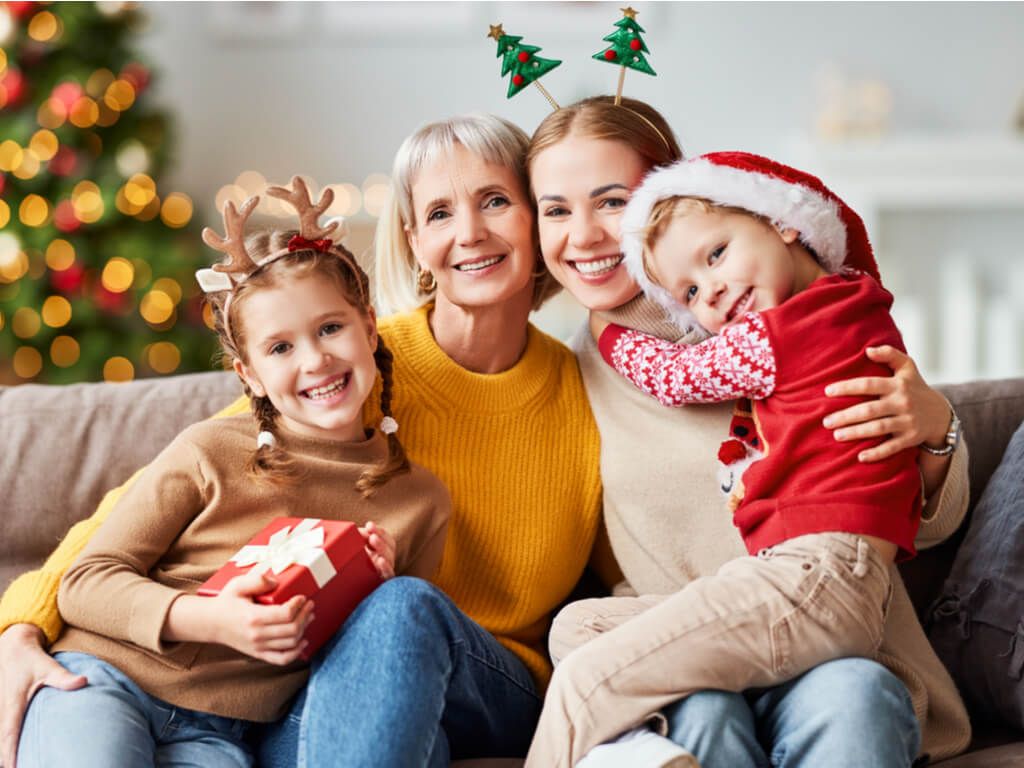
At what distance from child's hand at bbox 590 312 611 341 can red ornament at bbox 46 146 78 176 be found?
2.87 meters

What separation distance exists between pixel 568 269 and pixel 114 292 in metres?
2.86

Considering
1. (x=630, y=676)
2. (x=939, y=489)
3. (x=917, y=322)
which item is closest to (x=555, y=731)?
(x=630, y=676)

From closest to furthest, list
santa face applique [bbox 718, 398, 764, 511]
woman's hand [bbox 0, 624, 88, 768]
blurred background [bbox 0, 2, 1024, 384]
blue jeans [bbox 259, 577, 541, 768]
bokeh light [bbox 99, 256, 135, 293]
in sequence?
blue jeans [bbox 259, 577, 541, 768] → woman's hand [bbox 0, 624, 88, 768] → santa face applique [bbox 718, 398, 764, 511] → bokeh light [bbox 99, 256, 135, 293] → blurred background [bbox 0, 2, 1024, 384]

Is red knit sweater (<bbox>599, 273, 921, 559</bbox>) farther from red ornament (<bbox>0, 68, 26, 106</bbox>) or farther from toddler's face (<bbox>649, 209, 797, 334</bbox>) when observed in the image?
red ornament (<bbox>0, 68, 26, 106</bbox>)

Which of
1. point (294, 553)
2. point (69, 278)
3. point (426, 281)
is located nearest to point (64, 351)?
point (69, 278)

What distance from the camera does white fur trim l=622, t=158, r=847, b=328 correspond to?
1620 millimetres

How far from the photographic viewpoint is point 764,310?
157 cm

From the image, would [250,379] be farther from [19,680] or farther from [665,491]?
[665,491]

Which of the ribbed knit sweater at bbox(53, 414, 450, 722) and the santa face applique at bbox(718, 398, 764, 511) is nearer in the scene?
the ribbed knit sweater at bbox(53, 414, 450, 722)

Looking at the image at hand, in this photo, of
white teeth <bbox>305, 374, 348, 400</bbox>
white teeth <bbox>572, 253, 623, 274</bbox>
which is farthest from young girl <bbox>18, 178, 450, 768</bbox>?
white teeth <bbox>572, 253, 623, 274</bbox>

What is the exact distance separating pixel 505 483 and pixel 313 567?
497mm

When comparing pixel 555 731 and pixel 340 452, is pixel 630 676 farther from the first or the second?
pixel 340 452

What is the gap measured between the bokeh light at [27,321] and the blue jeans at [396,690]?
299cm

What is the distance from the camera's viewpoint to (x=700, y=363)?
5.32 feet
